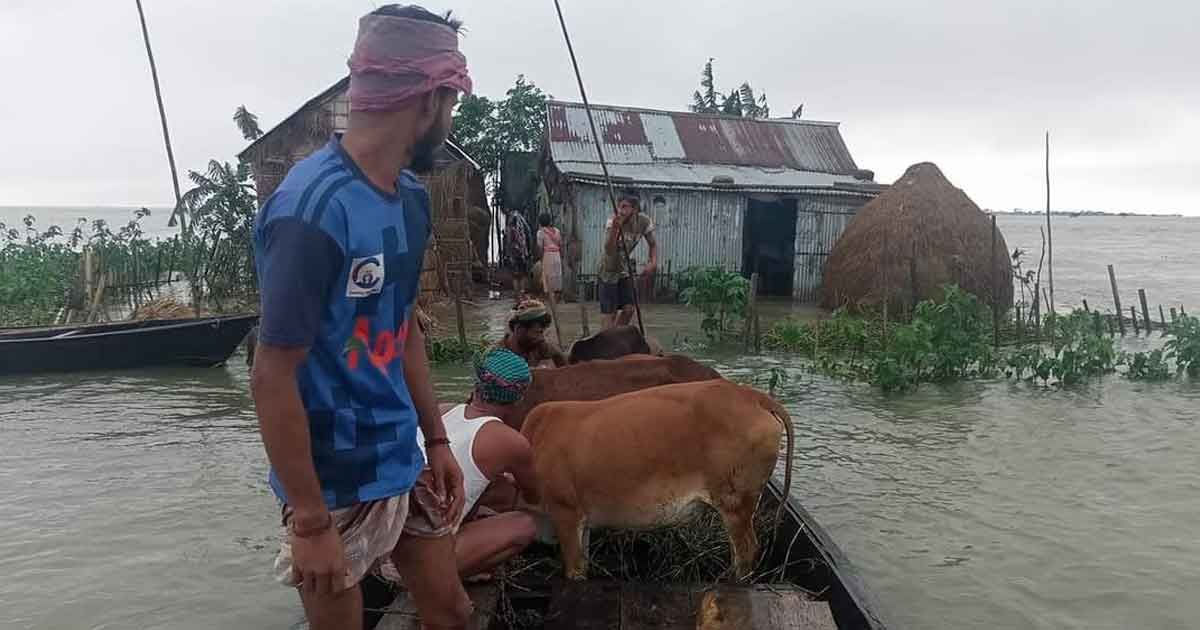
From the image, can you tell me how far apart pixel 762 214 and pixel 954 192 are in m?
4.65

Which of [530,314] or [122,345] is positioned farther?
[122,345]

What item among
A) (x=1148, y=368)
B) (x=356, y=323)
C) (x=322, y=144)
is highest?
(x=322, y=144)

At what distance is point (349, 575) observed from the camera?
1.92m

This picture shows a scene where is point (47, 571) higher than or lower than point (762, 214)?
lower

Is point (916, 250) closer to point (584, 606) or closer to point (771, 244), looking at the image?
point (771, 244)

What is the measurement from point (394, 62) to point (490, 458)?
5.54 feet

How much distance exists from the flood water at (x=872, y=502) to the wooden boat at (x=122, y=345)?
0.45 meters

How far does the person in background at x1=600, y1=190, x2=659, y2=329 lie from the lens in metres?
9.56

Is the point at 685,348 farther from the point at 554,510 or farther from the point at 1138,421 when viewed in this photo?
the point at 554,510

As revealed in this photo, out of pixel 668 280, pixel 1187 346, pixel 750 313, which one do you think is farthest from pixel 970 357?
pixel 668 280

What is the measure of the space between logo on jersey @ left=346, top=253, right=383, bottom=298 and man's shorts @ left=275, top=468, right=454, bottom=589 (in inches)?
18.5

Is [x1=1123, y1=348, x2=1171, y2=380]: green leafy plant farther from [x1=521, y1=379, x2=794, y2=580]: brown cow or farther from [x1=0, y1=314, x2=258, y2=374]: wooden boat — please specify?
[x1=0, y1=314, x2=258, y2=374]: wooden boat

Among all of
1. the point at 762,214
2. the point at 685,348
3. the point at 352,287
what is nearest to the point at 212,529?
the point at 352,287

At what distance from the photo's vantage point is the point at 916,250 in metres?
15.1
